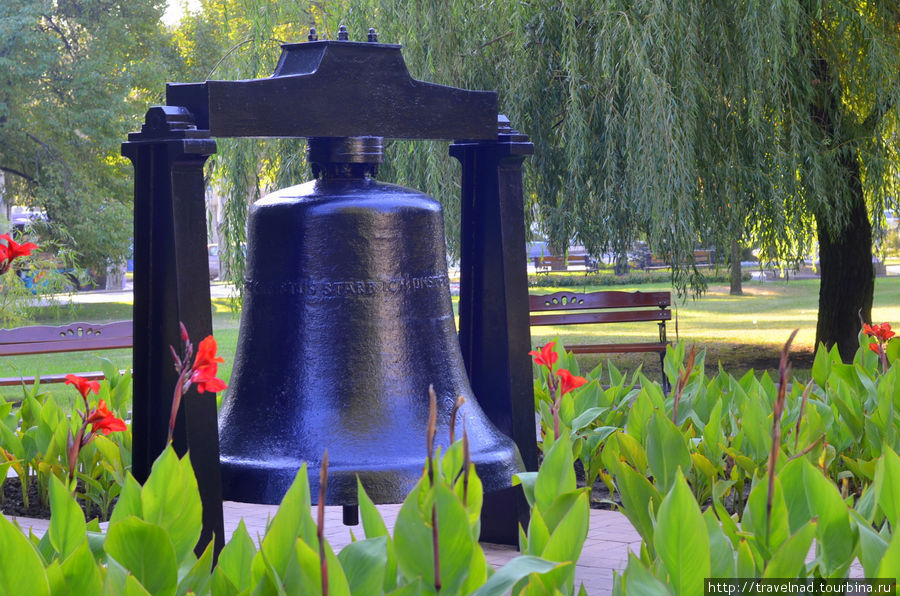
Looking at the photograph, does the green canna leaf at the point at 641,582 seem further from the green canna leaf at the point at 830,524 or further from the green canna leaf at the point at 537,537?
the green canna leaf at the point at 830,524

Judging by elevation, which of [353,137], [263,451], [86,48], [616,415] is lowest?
[616,415]

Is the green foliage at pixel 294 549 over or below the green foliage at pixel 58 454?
over

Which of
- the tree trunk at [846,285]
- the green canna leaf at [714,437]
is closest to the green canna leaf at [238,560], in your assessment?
the green canna leaf at [714,437]

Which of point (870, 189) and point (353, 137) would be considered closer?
point (353, 137)

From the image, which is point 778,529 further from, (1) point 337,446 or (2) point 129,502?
(2) point 129,502

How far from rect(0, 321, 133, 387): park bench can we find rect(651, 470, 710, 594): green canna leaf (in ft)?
22.4

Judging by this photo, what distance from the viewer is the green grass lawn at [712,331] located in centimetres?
1323

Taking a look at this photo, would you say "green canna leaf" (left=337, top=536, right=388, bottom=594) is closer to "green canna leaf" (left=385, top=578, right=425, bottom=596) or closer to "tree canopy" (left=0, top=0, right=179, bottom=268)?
"green canna leaf" (left=385, top=578, right=425, bottom=596)

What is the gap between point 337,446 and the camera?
8.71ft

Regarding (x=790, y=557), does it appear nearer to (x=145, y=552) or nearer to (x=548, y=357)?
(x=145, y=552)

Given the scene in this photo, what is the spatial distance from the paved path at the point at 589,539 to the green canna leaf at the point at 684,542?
1.12 metres

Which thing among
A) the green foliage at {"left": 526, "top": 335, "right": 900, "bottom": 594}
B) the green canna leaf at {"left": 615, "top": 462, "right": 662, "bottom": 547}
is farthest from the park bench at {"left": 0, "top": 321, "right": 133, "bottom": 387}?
the green canna leaf at {"left": 615, "top": 462, "right": 662, "bottom": 547}

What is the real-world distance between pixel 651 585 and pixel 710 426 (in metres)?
2.41

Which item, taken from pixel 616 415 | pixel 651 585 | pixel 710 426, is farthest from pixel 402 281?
pixel 616 415
